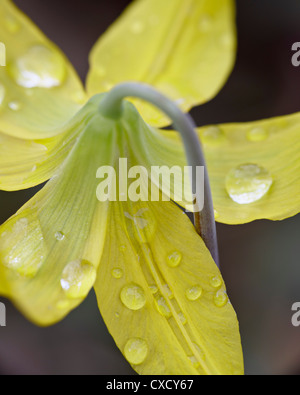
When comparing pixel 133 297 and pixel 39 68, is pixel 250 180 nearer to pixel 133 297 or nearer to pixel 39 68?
pixel 133 297

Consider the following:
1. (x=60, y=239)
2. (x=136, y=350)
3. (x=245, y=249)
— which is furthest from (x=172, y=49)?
(x=245, y=249)

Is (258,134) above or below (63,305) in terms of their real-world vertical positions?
above

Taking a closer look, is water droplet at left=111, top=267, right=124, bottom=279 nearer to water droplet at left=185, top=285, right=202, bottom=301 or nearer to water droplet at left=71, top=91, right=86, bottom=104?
water droplet at left=185, top=285, right=202, bottom=301

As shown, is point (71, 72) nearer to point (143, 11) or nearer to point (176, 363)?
point (143, 11)

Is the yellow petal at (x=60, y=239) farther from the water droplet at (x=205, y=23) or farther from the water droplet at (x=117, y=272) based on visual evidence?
the water droplet at (x=205, y=23)

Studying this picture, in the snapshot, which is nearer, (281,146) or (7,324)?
(281,146)
